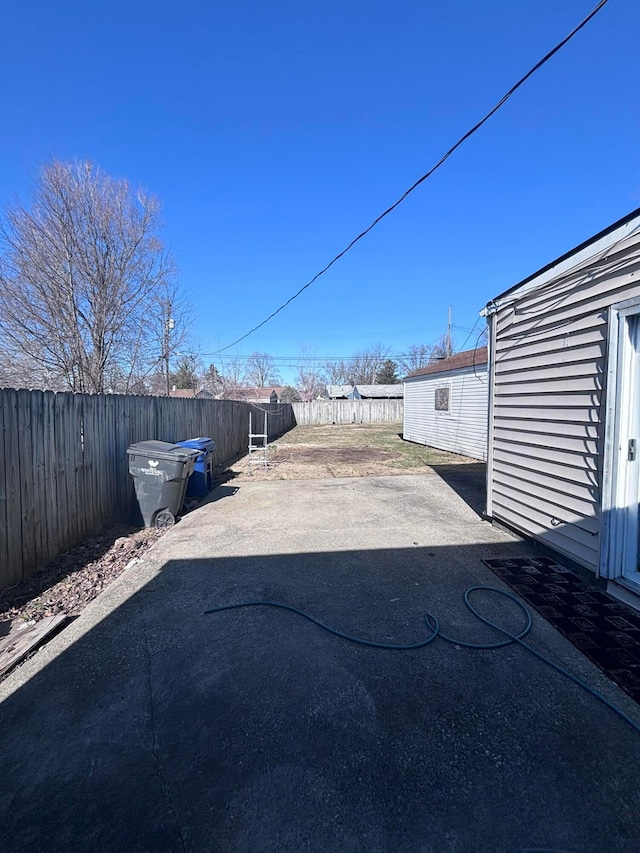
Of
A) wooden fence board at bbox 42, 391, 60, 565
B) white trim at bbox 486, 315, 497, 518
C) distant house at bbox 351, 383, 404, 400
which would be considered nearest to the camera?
wooden fence board at bbox 42, 391, 60, 565

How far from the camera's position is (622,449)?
3.02 metres

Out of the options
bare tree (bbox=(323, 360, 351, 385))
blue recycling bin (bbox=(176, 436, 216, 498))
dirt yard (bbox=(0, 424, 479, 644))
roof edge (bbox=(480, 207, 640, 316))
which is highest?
bare tree (bbox=(323, 360, 351, 385))

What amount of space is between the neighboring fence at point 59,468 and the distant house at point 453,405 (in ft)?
24.7

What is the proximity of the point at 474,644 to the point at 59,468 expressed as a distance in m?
4.13

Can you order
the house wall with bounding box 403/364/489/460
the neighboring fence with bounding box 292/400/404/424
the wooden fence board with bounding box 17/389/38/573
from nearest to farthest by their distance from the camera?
the wooden fence board with bounding box 17/389/38/573 < the house wall with bounding box 403/364/489/460 < the neighboring fence with bounding box 292/400/404/424

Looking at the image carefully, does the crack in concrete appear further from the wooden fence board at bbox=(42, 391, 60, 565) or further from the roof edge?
the roof edge

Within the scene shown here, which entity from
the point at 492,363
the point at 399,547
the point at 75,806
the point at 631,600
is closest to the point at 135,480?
the point at 399,547

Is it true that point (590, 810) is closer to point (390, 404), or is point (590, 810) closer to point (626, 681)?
point (626, 681)

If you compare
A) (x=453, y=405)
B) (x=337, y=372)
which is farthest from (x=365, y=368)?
(x=453, y=405)

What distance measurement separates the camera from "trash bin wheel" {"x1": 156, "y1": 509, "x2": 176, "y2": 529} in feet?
16.9

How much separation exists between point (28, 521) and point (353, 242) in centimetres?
594

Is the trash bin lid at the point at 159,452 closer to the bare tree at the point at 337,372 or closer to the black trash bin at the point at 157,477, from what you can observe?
the black trash bin at the point at 157,477

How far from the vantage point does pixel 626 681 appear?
2117 mm

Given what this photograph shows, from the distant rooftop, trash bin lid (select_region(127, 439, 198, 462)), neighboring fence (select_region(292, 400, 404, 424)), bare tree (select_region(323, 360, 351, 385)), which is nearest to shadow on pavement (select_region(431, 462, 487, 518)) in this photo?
the distant rooftop
